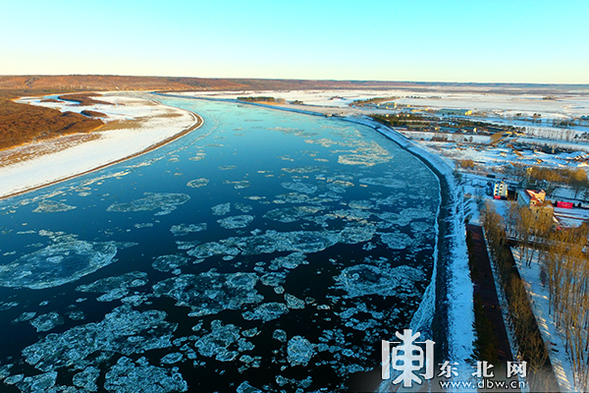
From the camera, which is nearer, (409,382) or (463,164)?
(409,382)

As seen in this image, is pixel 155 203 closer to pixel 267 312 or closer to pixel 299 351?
pixel 267 312

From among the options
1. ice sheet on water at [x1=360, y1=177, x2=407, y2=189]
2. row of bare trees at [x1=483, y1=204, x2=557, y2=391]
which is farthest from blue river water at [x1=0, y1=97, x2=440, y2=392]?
row of bare trees at [x1=483, y1=204, x2=557, y2=391]

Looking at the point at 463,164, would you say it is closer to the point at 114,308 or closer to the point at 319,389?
the point at 319,389

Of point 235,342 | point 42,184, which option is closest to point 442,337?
point 235,342

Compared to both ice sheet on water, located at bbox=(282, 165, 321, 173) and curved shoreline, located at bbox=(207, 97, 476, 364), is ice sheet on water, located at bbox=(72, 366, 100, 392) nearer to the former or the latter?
curved shoreline, located at bbox=(207, 97, 476, 364)

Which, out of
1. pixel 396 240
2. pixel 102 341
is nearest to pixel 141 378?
pixel 102 341
